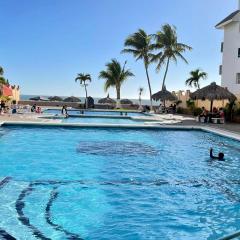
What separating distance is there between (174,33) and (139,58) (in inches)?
225

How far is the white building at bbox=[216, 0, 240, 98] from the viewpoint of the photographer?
32.7 meters

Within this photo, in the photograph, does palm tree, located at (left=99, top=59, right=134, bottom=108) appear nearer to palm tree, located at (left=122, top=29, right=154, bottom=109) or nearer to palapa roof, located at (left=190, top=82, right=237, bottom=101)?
palm tree, located at (left=122, top=29, right=154, bottom=109)

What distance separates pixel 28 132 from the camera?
752 inches

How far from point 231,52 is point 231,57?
40cm

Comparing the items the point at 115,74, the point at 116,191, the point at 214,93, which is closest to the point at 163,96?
the point at 214,93

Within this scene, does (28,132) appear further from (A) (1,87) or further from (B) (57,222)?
(A) (1,87)

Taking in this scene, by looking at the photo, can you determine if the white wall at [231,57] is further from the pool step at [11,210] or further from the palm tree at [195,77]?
the pool step at [11,210]

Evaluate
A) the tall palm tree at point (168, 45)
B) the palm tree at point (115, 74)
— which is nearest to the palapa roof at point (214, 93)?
the tall palm tree at point (168, 45)

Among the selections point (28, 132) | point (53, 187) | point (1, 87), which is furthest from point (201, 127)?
point (1, 87)

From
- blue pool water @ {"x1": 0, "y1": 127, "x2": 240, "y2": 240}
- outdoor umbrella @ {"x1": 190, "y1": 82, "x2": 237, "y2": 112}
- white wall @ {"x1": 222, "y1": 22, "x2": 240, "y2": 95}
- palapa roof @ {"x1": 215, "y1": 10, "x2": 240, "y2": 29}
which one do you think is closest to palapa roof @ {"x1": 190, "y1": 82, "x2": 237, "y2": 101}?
outdoor umbrella @ {"x1": 190, "y1": 82, "x2": 237, "y2": 112}

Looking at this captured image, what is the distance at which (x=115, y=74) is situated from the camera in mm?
51500

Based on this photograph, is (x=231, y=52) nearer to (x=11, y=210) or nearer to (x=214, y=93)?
(x=214, y=93)

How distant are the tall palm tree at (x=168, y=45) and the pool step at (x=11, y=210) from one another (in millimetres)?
35077

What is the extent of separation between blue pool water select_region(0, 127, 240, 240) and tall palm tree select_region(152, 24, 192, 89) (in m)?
27.5
